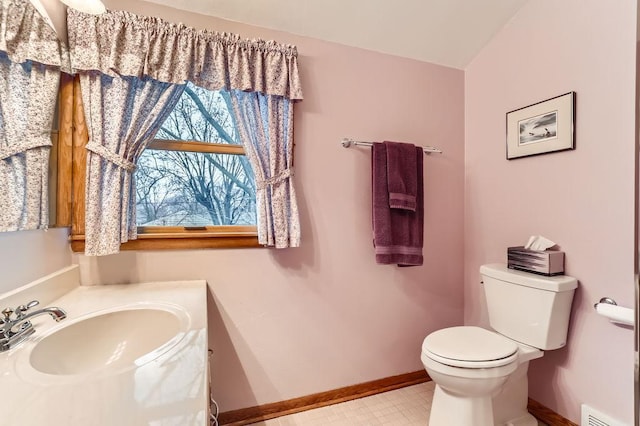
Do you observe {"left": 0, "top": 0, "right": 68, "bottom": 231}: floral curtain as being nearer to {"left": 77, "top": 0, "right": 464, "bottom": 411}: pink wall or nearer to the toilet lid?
{"left": 77, "top": 0, "right": 464, "bottom": 411}: pink wall

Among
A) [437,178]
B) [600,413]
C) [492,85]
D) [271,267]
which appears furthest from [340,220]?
[600,413]

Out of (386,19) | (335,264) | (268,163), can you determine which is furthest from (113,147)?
(386,19)

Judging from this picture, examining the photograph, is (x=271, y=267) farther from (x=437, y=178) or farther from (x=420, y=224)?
(x=437, y=178)

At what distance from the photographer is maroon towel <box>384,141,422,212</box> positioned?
1.72m

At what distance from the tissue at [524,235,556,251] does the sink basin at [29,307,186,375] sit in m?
1.70

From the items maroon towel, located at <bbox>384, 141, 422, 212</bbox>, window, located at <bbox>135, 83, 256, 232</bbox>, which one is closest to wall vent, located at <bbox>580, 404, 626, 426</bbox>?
maroon towel, located at <bbox>384, 141, 422, 212</bbox>

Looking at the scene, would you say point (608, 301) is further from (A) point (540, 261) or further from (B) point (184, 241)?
(B) point (184, 241)

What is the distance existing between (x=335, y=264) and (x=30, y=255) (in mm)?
1349

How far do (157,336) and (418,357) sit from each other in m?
1.61

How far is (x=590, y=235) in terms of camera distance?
4.49 ft

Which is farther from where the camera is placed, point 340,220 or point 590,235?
point 340,220

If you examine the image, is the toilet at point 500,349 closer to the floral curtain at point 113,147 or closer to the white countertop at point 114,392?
the white countertop at point 114,392

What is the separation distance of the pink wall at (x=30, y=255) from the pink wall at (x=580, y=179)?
7.50ft

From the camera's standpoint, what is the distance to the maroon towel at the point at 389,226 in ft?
5.63
